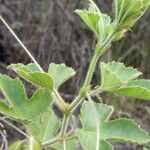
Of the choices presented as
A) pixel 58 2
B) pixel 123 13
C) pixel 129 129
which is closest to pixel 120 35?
pixel 123 13

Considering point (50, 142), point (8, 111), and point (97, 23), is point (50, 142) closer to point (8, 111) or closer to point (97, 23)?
point (8, 111)

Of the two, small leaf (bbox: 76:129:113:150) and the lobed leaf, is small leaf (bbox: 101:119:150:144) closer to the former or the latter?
small leaf (bbox: 76:129:113:150)

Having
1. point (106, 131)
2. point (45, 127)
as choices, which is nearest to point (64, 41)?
point (45, 127)

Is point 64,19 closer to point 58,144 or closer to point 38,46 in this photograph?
point 38,46

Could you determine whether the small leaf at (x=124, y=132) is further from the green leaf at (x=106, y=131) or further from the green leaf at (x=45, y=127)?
the green leaf at (x=45, y=127)

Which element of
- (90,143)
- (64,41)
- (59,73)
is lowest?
(90,143)

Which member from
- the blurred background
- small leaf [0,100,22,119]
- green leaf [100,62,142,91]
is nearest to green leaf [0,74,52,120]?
small leaf [0,100,22,119]
